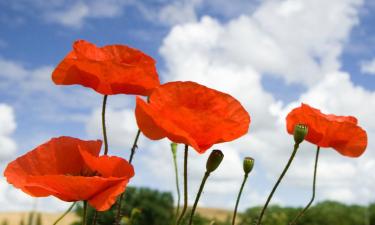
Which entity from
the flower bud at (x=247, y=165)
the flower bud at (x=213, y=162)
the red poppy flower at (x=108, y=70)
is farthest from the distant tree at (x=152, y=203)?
the flower bud at (x=213, y=162)

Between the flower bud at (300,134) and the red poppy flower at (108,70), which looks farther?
the flower bud at (300,134)

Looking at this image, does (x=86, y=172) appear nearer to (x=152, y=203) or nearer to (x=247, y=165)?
(x=247, y=165)

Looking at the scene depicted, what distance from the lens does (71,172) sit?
114cm

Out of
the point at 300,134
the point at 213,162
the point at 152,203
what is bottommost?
the point at 213,162

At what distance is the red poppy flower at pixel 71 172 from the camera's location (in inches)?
36.8

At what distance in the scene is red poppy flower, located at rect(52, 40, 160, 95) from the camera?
108cm

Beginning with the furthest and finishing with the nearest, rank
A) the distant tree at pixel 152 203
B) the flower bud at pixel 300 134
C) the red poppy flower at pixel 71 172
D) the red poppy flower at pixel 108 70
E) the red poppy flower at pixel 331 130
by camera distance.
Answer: the distant tree at pixel 152 203 → the red poppy flower at pixel 331 130 → the flower bud at pixel 300 134 → the red poppy flower at pixel 108 70 → the red poppy flower at pixel 71 172

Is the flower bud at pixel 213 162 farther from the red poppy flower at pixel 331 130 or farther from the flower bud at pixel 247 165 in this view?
the red poppy flower at pixel 331 130

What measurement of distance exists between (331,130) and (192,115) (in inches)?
26.4

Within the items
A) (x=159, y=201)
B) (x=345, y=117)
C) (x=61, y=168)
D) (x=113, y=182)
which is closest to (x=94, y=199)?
(x=113, y=182)

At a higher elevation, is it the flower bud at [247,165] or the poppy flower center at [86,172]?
the flower bud at [247,165]

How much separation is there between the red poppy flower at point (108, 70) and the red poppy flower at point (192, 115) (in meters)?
0.11

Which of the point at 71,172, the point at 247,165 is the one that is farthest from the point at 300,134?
the point at 71,172

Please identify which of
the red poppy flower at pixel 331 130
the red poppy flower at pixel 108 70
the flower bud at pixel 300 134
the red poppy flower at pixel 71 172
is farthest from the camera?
the red poppy flower at pixel 331 130
